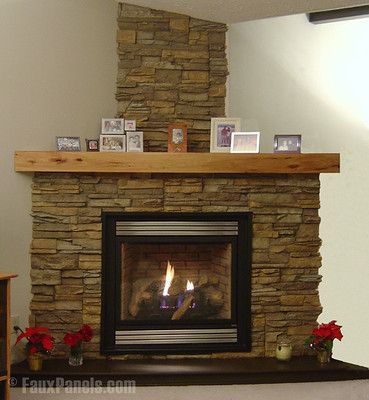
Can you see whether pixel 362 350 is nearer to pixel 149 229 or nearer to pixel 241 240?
pixel 241 240

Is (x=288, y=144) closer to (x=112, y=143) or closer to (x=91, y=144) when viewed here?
(x=112, y=143)

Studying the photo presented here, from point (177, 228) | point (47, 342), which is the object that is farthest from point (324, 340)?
point (47, 342)

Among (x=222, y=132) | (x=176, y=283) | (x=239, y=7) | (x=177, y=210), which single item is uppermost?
(x=239, y=7)

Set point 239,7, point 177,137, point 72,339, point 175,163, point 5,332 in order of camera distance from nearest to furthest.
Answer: point 5,332 < point 72,339 < point 175,163 < point 239,7 < point 177,137

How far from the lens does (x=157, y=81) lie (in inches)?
187

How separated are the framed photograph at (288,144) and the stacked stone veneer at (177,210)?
16 cm

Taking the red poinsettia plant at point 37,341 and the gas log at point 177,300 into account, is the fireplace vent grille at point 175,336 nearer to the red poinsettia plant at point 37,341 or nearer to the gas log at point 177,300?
the gas log at point 177,300

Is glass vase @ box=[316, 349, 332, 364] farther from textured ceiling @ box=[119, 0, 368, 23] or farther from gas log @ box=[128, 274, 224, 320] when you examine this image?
textured ceiling @ box=[119, 0, 368, 23]

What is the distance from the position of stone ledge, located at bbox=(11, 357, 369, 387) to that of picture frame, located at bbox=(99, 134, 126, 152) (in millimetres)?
1234

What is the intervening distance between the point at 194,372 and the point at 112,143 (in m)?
1.40

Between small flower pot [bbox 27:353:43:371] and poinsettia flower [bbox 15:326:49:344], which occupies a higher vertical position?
poinsettia flower [bbox 15:326:49:344]

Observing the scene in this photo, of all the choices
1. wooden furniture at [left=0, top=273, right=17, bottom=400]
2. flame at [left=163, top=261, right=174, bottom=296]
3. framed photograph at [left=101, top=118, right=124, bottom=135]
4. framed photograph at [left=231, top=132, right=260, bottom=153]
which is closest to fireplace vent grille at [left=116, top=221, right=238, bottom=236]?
flame at [left=163, top=261, right=174, bottom=296]

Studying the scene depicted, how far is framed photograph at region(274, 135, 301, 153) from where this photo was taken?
4637mm

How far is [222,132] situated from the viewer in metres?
4.73
